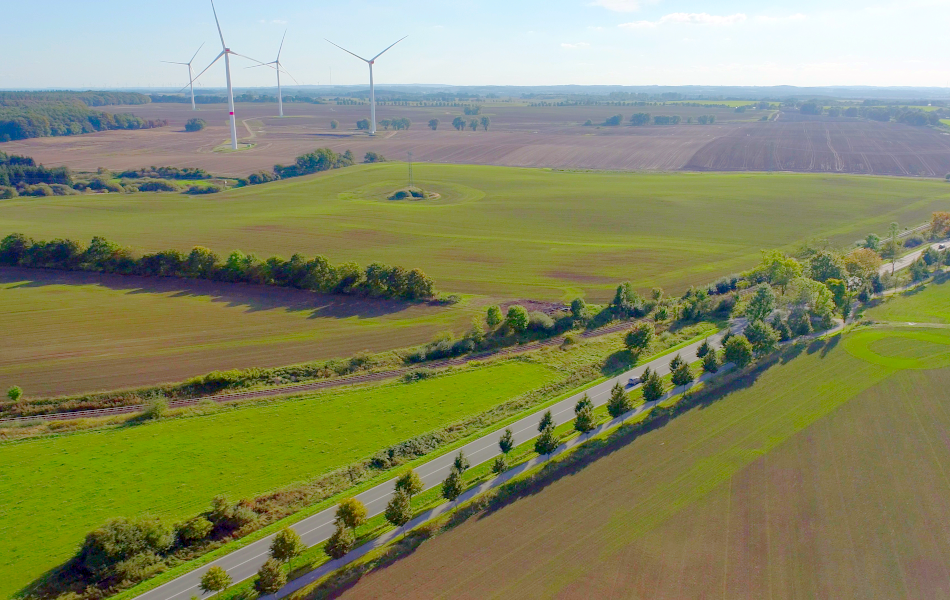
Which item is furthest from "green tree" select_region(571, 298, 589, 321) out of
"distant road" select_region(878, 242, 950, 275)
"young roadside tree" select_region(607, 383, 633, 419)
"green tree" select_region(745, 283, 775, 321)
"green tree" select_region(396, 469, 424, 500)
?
"distant road" select_region(878, 242, 950, 275)

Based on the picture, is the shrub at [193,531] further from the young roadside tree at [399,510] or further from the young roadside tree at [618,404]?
the young roadside tree at [618,404]

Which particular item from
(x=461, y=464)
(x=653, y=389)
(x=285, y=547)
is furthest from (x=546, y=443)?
(x=285, y=547)

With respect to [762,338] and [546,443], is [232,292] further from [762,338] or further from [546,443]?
[762,338]

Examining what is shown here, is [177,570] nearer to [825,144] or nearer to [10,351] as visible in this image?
[10,351]

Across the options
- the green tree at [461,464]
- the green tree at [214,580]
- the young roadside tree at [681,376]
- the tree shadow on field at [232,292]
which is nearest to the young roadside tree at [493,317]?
the tree shadow on field at [232,292]

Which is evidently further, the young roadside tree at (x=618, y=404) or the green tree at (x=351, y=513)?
the young roadside tree at (x=618, y=404)

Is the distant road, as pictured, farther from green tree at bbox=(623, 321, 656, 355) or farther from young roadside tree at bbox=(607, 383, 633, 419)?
young roadside tree at bbox=(607, 383, 633, 419)

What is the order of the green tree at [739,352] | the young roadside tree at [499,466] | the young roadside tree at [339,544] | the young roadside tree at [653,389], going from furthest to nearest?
the green tree at [739,352] → the young roadside tree at [653,389] → the young roadside tree at [499,466] → the young roadside tree at [339,544]
